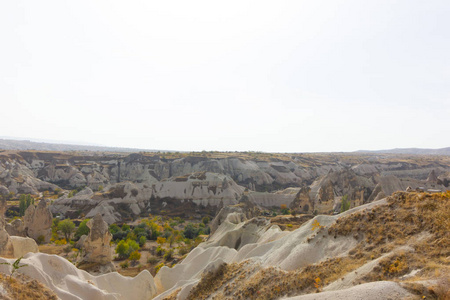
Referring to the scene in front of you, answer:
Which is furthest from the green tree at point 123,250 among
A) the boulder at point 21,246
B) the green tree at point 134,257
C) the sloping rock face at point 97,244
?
the boulder at point 21,246

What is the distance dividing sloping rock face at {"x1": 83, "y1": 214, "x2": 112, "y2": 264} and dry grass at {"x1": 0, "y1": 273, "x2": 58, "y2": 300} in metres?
11.8

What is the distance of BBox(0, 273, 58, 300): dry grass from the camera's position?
32.9 ft

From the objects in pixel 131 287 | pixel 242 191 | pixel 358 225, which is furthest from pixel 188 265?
pixel 242 191

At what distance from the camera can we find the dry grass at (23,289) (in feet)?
32.9

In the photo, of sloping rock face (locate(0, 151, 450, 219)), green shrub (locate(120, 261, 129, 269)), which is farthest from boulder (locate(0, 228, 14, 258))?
sloping rock face (locate(0, 151, 450, 219))

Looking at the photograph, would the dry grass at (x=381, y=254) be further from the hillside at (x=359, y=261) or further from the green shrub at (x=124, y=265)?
the green shrub at (x=124, y=265)

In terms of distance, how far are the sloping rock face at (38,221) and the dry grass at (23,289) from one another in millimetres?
28233

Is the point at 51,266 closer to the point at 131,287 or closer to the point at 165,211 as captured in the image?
the point at 131,287

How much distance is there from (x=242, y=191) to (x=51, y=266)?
46834 mm

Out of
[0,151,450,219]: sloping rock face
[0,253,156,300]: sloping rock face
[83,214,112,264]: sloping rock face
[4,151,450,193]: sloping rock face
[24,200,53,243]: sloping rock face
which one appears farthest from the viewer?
[4,151,450,193]: sloping rock face

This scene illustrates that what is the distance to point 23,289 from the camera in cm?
1070

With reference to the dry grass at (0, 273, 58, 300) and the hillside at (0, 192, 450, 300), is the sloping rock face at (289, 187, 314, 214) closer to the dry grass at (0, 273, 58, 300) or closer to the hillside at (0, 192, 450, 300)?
the hillside at (0, 192, 450, 300)

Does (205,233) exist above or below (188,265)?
below

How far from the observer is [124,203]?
52.2m
